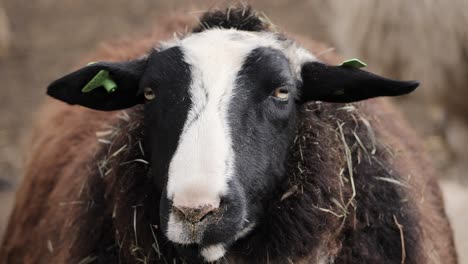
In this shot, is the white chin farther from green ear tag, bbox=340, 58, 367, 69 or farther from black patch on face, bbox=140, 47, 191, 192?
green ear tag, bbox=340, 58, 367, 69

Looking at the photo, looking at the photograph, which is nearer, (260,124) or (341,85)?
(260,124)

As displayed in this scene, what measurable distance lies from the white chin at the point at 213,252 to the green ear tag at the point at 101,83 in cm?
95

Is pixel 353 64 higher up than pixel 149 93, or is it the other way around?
pixel 353 64

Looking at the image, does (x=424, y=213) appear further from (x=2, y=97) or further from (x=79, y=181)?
(x=2, y=97)

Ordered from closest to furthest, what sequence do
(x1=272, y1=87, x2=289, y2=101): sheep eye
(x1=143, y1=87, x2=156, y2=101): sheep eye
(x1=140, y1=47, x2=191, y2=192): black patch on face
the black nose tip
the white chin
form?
the black nose tip, the white chin, (x1=140, y1=47, x2=191, y2=192): black patch on face, (x1=272, y1=87, x2=289, y2=101): sheep eye, (x1=143, y1=87, x2=156, y2=101): sheep eye

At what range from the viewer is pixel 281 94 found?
3.57 meters

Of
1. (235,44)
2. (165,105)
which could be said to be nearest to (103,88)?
(165,105)

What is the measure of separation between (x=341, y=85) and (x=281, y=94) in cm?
30

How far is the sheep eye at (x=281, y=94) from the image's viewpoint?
3549 mm

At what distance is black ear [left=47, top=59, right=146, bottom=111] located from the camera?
12.4 feet

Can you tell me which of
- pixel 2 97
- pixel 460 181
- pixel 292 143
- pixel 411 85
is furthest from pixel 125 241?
pixel 2 97

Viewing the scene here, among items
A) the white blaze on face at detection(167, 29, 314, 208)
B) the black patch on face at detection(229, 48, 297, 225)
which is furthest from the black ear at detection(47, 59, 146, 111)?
the black patch on face at detection(229, 48, 297, 225)

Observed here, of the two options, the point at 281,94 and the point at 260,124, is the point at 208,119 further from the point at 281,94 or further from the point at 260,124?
the point at 281,94

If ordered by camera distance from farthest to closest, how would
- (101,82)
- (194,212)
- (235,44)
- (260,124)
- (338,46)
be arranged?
(338,46)
(101,82)
(235,44)
(260,124)
(194,212)
